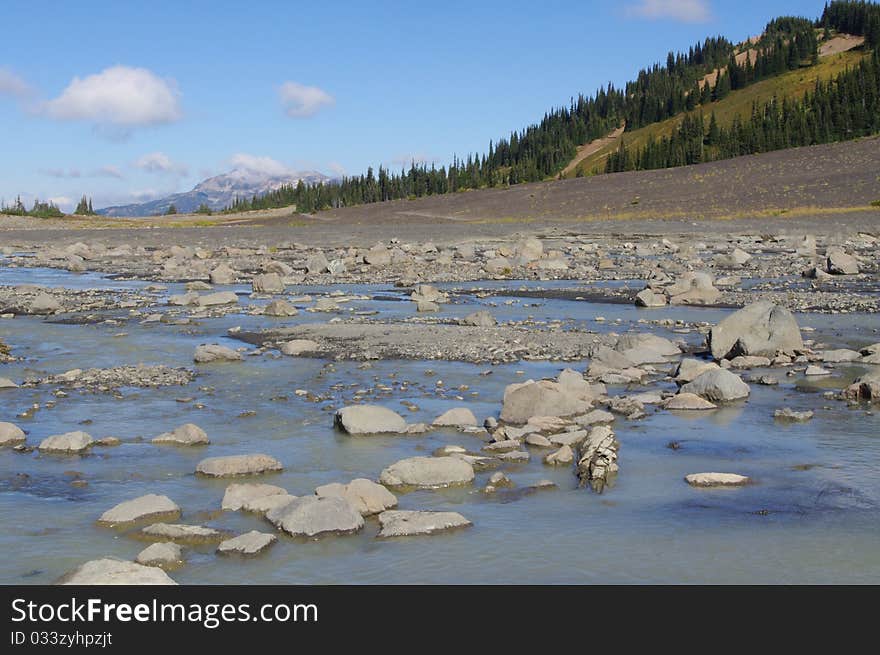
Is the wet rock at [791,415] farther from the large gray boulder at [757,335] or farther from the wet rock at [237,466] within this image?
the wet rock at [237,466]

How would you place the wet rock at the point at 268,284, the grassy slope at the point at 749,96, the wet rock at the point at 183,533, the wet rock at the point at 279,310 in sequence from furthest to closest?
1. the grassy slope at the point at 749,96
2. the wet rock at the point at 268,284
3. the wet rock at the point at 279,310
4. the wet rock at the point at 183,533

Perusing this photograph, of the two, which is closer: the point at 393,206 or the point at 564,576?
the point at 564,576

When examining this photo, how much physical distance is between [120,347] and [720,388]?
12.6m

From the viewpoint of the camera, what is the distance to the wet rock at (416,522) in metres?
9.12

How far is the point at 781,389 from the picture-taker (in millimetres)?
15758

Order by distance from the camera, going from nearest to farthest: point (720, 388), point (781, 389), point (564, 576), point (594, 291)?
point (564, 576)
point (720, 388)
point (781, 389)
point (594, 291)

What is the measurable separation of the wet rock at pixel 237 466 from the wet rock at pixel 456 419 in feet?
9.29

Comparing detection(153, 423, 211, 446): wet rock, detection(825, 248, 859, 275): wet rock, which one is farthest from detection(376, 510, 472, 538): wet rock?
detection(825, 248, 859, 275): wet rock

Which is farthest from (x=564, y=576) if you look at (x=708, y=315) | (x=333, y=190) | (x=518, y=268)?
(x=333, y=190)

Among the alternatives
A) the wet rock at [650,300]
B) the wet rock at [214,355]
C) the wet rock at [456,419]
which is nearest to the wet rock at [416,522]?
the wet rock at [456,419]

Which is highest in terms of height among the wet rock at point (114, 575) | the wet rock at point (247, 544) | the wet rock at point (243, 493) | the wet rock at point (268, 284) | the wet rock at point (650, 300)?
the wet rock at point (268, 284)

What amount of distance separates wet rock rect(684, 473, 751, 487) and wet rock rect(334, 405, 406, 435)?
13.3 feet

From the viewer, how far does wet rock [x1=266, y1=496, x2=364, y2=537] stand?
359 inches
